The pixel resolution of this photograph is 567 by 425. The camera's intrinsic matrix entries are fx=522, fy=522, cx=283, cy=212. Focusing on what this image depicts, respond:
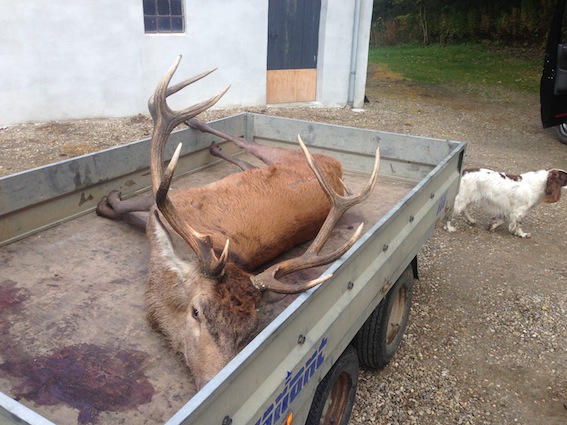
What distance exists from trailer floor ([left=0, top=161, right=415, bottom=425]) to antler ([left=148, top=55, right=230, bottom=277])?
0.45m

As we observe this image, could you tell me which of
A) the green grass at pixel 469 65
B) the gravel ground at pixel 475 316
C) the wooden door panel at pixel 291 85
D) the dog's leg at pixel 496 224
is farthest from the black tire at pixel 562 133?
the green grass at pixel 469 65

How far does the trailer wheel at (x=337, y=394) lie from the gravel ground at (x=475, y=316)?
35cm

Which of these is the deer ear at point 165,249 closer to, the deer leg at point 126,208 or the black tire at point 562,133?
the deer leg at point 126,208

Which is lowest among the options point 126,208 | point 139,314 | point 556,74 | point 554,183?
point 554,183

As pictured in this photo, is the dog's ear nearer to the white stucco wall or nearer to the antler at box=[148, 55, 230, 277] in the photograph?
the antler at box=[148, 55, 230, 277]

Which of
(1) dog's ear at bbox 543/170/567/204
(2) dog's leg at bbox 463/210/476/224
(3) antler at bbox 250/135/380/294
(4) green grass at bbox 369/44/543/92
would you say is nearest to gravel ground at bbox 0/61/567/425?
(2) dog's leg at bbox 463/210/476/224

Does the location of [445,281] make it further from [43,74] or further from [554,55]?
[43,74]

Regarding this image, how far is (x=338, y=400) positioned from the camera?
312cm

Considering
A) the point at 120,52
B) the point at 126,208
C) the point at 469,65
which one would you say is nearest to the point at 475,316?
the point at 126,208

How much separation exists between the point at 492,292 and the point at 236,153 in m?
2.86

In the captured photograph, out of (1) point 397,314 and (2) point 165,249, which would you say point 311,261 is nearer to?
(2) point 165,249

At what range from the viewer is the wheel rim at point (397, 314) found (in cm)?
396

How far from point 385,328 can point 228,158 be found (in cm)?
212

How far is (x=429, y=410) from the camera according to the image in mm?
3561
